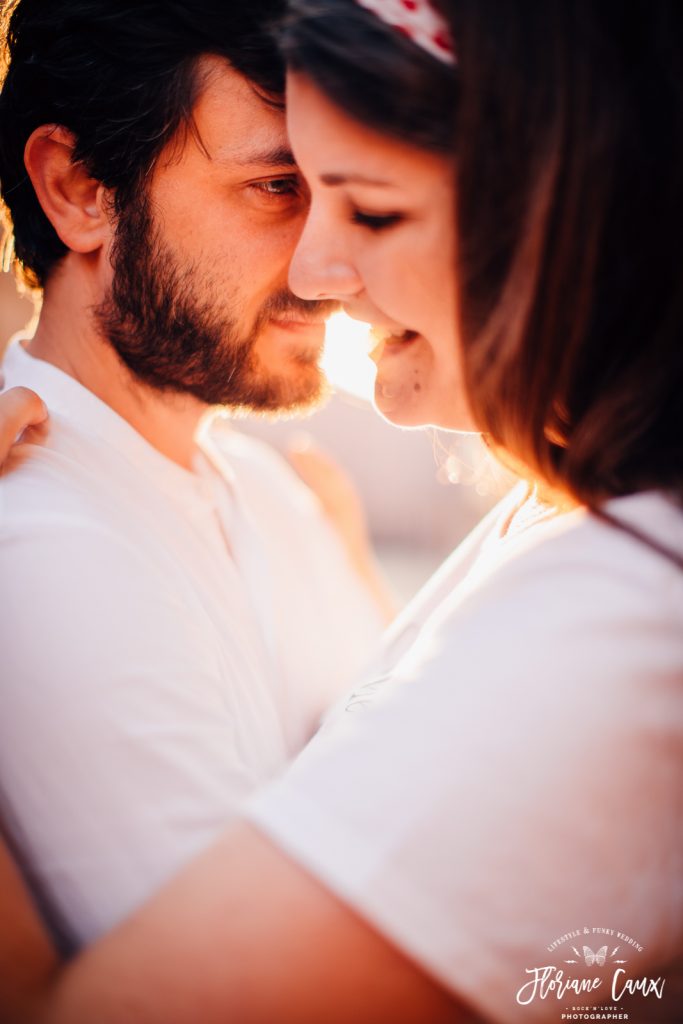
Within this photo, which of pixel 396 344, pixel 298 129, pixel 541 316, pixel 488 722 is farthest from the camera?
pixel 396 344

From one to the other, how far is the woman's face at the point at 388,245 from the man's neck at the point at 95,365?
60 centimetres

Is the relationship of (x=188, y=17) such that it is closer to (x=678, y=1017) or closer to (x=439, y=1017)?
(x=439, y=1017)

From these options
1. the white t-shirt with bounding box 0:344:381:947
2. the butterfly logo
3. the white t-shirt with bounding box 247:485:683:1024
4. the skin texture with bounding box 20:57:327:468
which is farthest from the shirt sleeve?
the skin texture with bounding box 20:57:327:468

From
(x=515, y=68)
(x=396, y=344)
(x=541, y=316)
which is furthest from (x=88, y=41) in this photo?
(x=541, y=316)

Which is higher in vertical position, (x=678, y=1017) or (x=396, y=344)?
(x=396, y=344)

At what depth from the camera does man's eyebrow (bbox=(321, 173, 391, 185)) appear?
0.98 m

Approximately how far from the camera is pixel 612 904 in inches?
31.0

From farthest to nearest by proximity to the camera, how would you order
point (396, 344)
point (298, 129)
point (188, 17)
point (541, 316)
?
point (188, 17)
point (396, 344)
point (298, 129)
point (541, 316)

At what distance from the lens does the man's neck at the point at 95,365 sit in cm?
162

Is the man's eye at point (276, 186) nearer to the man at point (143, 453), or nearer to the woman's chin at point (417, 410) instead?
the man at point (143, 453)

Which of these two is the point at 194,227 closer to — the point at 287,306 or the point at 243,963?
the point at 287,306

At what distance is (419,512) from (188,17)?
5120 millimetres

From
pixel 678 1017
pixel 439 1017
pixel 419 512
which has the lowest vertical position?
pixel 419 512

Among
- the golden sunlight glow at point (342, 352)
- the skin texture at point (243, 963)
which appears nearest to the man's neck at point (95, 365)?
the golden sunlight glow at point (342, 352)
